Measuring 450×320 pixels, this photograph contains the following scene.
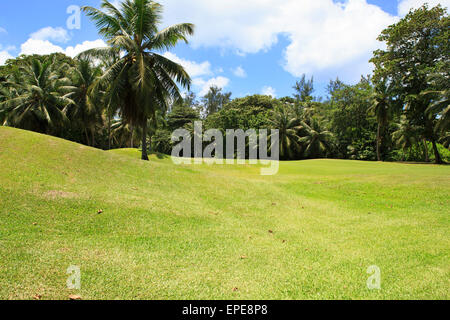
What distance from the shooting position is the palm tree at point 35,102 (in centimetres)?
2542

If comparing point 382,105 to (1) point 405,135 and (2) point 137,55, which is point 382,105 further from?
(2) point 137,55

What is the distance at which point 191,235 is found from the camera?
6.25 meters

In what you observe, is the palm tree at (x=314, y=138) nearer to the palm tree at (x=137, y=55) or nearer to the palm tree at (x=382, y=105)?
the palm tree at (x=382, y=105)

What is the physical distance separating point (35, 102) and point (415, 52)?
4188 cm

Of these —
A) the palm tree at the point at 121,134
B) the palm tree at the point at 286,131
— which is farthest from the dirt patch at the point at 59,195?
the palm tree at the point at 121,134

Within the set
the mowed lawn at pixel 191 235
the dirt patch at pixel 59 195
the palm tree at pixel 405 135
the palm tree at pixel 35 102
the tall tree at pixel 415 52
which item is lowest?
the mowed lawn at pixel 191 235

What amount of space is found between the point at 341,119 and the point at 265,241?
4294cm

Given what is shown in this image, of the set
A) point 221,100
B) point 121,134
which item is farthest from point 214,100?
point 121,134

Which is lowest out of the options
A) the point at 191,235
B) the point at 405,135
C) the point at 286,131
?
the point at 191,235

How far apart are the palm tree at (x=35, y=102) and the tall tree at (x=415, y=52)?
36.1m

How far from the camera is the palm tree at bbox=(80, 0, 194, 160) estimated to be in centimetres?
1512

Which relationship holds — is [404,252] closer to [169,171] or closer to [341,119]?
[169,171]

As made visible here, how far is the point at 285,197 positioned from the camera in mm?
11562

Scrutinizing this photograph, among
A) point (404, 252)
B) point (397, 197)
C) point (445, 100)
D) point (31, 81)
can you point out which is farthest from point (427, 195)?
point (31, 81)
